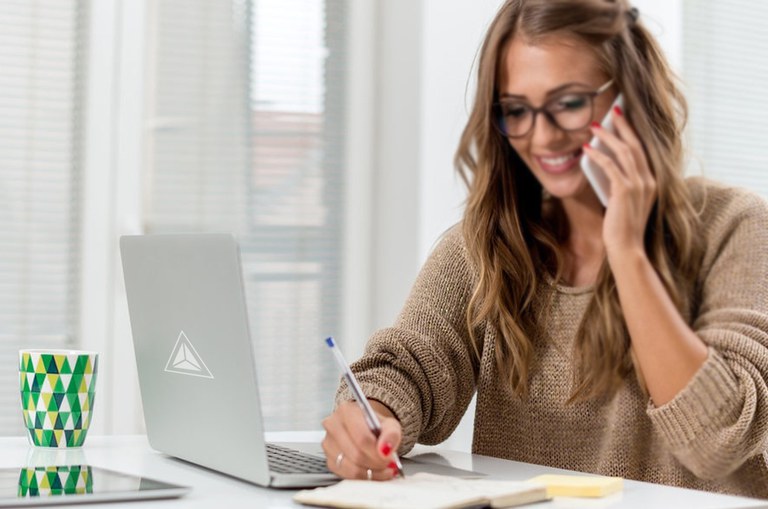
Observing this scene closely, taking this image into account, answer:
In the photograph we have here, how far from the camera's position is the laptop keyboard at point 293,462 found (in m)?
0.98

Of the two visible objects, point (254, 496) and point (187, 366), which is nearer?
point (254, 496)

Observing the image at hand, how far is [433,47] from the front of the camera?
2279mm

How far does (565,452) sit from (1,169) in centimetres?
139

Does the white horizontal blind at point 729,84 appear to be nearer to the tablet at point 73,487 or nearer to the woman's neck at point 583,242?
the woman's neck at point 583,242

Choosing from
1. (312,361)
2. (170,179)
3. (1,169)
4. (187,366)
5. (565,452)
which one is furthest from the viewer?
(312,361)

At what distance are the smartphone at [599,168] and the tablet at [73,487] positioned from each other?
1.45 feet

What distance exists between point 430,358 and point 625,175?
52cm

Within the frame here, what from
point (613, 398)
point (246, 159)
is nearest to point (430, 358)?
point (613, 398)

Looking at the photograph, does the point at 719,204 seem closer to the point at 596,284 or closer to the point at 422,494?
the point at 596,284

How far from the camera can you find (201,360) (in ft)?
3.27

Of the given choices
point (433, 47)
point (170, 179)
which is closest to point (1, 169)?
point (170, 179)

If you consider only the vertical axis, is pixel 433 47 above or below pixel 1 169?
above

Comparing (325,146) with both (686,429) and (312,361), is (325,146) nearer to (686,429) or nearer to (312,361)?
(312,361)

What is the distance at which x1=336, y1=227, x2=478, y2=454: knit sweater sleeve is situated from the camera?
1220 mm
